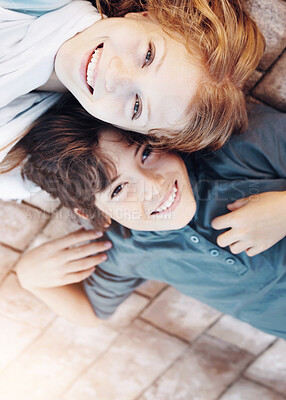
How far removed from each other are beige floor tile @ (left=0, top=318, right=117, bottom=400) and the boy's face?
A: 0.76 m

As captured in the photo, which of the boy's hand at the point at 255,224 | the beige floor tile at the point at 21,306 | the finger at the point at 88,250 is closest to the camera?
the boy's hand at the point at 255,224

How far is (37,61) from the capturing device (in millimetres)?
875

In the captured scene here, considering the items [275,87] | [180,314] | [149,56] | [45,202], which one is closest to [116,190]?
[149,56]

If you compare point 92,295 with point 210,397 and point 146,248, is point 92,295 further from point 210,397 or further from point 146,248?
point 210,397

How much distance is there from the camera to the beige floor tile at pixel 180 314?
147 cm

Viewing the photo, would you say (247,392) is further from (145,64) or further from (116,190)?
(145,64)

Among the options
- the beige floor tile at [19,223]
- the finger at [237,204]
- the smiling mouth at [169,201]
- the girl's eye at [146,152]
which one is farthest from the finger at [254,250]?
the beige floor tile at [19,223]

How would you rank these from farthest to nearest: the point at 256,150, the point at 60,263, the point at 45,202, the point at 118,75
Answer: the point at 45,202, the point at 60,263, the point at 256,150, the point at 118,75

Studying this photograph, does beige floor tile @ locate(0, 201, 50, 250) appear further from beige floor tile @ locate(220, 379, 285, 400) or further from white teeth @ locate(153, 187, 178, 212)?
beige floor tile @ locate(220, 379, 285, 400)

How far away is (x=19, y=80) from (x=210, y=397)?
139 cm

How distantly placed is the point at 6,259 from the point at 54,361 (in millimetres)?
501

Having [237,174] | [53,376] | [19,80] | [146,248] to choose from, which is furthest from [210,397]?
[19,80]

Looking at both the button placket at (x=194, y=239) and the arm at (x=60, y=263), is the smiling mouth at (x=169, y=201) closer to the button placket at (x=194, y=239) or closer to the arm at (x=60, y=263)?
the button placket at (x=194, y=239)

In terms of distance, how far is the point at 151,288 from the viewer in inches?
57.8
